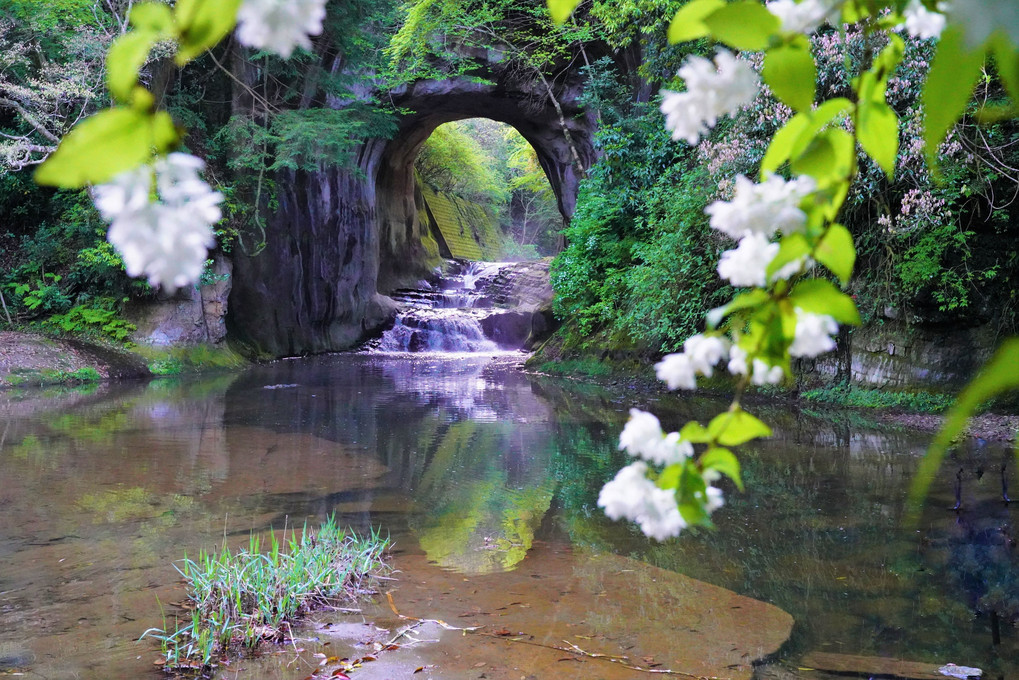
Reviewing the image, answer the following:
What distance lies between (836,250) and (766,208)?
0.26 ft

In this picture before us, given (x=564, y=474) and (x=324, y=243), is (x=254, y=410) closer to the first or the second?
(x=564, y=474)

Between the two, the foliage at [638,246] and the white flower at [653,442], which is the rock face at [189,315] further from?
the white flower at [653,442]

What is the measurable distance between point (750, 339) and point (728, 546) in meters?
4.16

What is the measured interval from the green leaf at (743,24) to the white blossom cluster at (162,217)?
435 mm

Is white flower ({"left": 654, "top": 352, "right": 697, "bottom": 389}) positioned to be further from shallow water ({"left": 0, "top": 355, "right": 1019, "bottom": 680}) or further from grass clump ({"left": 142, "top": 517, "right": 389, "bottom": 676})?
grass clump ({"left": 142, "top": 517, "right": 389, "bottom": 676})

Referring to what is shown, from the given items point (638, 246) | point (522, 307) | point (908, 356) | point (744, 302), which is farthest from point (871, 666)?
point (522, 307)

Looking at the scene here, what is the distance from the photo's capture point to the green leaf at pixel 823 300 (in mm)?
677

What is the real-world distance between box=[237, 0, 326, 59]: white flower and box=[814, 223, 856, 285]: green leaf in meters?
0.46

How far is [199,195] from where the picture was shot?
2.04 ft

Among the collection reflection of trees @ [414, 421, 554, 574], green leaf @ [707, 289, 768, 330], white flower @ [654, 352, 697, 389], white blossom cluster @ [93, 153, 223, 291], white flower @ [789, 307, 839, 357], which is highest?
white blossom cluster @ [93, 153, 223, 291]

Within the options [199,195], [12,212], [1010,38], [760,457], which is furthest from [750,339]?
[12,212]

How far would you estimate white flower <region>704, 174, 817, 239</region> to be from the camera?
2.32 feet

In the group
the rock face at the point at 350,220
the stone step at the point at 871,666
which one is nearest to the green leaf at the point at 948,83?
the stone step at the point at 871,666

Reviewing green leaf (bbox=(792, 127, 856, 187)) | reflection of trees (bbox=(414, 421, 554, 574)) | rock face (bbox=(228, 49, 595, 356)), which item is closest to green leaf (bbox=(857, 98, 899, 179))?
green leaf (bbox=(792, 127, 856, 187))
